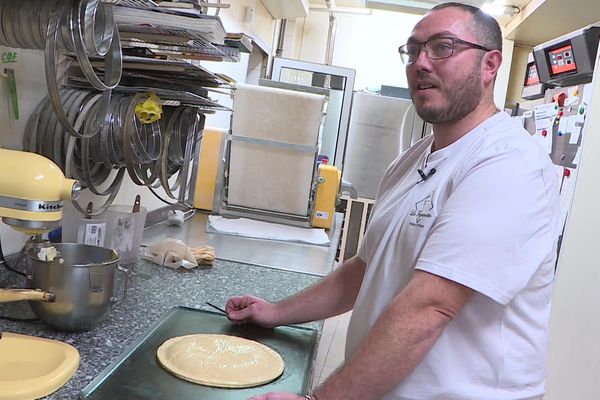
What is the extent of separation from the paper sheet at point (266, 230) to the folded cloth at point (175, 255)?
1.92 feet

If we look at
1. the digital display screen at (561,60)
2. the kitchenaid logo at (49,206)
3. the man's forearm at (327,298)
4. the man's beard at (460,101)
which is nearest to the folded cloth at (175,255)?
the man's forearm at (327,298)

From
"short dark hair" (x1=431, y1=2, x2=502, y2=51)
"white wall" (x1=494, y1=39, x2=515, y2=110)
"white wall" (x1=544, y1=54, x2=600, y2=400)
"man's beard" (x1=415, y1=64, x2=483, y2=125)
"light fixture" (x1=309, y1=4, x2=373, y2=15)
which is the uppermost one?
"light fixture" (x1=309, y1=4, x2=373, y2=15)

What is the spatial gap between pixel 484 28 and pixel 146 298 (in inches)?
38.7

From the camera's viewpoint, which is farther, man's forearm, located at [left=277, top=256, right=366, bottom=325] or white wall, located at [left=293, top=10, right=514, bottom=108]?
white wall, located at [left=293, top=10, right=514, bottom=108]

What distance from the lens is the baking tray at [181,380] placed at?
2.98 ft

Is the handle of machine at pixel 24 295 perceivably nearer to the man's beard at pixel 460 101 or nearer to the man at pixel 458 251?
the man at pixel 458 251

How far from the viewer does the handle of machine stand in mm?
909

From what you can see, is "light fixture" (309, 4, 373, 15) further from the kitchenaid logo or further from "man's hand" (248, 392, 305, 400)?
"man's hand" (248, 392, 305, 400)

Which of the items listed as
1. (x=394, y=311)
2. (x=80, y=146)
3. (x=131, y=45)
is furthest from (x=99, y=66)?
(x=394, y=311)

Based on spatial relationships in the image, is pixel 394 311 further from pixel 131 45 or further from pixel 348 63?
pixel 348 63

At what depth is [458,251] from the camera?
0.89 metres

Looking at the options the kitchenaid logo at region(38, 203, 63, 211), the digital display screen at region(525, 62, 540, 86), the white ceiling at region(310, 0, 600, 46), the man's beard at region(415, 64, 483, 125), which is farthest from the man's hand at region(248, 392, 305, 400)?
the white ceiling at region(310, 0, 600, 46)

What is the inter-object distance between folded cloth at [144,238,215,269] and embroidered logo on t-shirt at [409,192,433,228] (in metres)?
0.81

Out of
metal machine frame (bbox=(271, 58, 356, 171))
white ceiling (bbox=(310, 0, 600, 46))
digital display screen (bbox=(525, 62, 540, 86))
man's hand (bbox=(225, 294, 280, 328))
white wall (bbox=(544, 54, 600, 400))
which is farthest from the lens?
metal machine frame (bbox=(271, 58, 356, 171))
